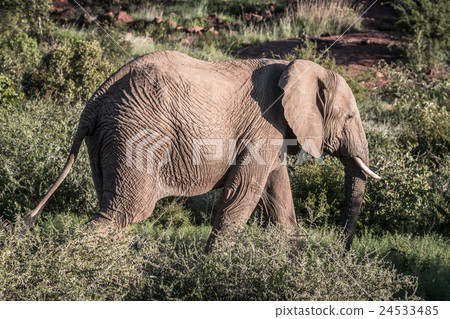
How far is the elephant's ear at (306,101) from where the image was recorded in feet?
16.7

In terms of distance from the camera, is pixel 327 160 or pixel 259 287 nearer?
pixel 259 287

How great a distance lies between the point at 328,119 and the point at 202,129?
3.97 feet

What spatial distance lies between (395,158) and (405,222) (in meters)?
0.87

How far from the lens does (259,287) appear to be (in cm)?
436

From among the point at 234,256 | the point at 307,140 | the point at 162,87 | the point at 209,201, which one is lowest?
the point at 209,201

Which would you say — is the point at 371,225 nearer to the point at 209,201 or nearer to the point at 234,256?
the point at 209,201

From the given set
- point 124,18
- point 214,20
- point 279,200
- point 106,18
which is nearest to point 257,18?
point 214,20

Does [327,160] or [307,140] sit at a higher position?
[307,140]

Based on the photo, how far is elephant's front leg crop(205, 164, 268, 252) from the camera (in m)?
5.14

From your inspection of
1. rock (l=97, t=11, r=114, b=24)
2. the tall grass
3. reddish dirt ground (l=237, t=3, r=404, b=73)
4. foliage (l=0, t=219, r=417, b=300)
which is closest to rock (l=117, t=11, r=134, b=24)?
rock (l=97, t=11, r=114, b=24)

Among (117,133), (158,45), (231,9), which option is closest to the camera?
(117,133)

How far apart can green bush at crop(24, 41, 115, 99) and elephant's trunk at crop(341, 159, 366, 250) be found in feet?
20.6

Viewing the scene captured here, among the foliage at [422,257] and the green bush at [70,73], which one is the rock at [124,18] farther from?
the foliage at [422,257]

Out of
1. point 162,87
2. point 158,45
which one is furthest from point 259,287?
point 158,45
